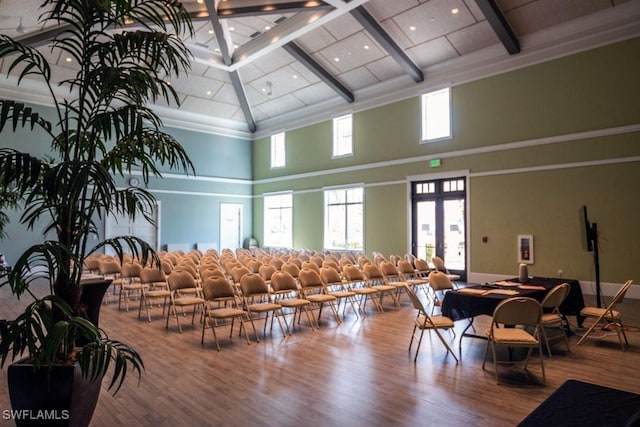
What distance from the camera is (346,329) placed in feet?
21.2

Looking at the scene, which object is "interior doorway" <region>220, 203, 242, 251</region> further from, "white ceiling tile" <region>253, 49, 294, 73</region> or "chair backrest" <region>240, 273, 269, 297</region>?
"chair backrest" <region>240, 273, 269, 297</region>

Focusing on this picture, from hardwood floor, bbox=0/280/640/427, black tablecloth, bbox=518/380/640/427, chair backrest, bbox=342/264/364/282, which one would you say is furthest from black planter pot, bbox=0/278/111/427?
chair backrest, bbox=342/264/364/282

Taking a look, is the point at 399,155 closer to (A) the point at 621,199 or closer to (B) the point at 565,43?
(B) the point at 565,43

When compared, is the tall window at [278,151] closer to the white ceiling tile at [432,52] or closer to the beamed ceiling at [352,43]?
the beamed ceiling at [352,43]

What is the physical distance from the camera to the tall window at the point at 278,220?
58.2 ft

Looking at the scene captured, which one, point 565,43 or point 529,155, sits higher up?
point 565,43

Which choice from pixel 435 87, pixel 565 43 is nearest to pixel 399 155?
pixel 435 87

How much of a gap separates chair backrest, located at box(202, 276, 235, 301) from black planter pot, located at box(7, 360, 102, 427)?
328 cm

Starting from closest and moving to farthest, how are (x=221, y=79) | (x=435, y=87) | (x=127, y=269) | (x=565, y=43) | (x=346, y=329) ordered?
1. (x=346, y=329)
2. (x=127, y=269)
3. (x=565, y=43)
4. (x=435, y=87)
5. (x=221, y=79)

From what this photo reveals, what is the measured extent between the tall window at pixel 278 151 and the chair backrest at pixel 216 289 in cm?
1230

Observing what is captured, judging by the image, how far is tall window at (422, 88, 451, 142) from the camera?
1234 cm

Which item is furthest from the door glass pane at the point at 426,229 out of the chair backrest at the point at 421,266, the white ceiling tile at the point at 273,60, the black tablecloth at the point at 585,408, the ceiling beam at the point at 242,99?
the black tablecloth at the point at 585,408

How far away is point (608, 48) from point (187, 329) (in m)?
10.5

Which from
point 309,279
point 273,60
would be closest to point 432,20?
point 273,60
